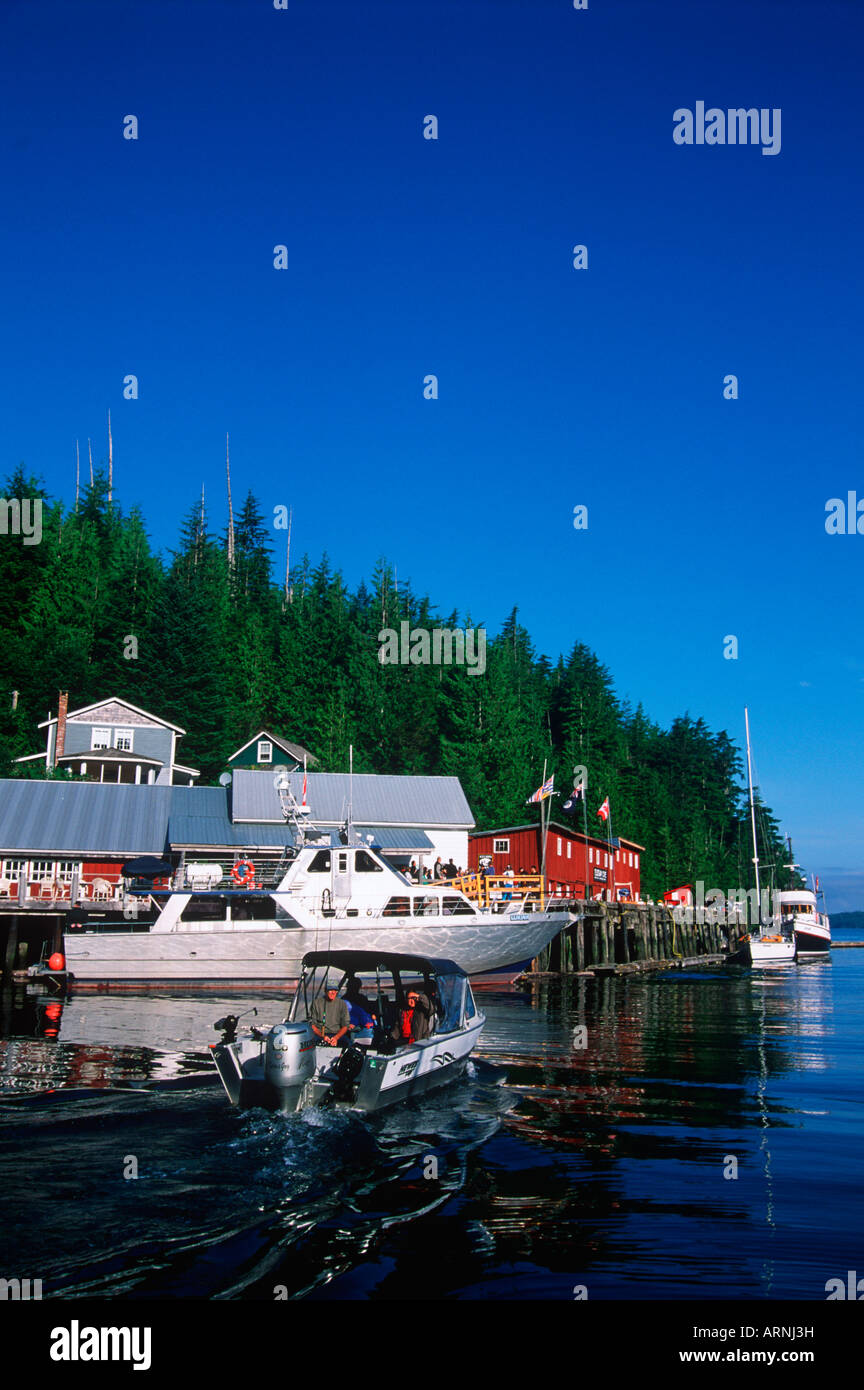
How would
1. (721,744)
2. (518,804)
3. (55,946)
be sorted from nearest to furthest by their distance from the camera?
1. (55,946)
2. (518,804)
3. (721,744)

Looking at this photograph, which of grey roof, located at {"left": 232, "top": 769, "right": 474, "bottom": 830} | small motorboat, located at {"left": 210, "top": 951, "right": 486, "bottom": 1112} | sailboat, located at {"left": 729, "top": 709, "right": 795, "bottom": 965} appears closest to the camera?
small motorboat, located at {"left": 210, "top": 951, "right": 486, "bottom": 1112}

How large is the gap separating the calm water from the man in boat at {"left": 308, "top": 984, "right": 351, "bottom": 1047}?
1150mm

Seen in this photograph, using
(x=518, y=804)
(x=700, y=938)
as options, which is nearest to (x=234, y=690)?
(x=518, y=804)

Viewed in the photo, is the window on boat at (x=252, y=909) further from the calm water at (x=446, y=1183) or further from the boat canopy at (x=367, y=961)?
the boat canopy at (x=367, y=961)

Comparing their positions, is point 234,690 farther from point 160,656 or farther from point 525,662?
point 525,662

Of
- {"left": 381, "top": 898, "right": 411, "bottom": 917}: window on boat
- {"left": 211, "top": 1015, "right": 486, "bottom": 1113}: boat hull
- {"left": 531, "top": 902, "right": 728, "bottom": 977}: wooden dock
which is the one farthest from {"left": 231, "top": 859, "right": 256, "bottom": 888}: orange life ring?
{"left": 211, "top": 1015, "right": 486, "bottom": 1113}: boat hull

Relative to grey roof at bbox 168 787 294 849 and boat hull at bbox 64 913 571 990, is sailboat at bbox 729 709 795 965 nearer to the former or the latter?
grey roof at bbox 168 787 294 849

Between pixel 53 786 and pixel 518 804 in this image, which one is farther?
pixel 518 804

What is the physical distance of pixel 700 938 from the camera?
222 ft

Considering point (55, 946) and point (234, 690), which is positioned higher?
point (234, 690)

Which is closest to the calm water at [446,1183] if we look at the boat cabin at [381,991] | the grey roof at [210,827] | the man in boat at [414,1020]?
the man in boat at [414,1020]

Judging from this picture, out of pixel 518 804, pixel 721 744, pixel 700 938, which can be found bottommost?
pixel 700 938

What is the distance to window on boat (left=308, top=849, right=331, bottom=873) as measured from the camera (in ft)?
99.1
